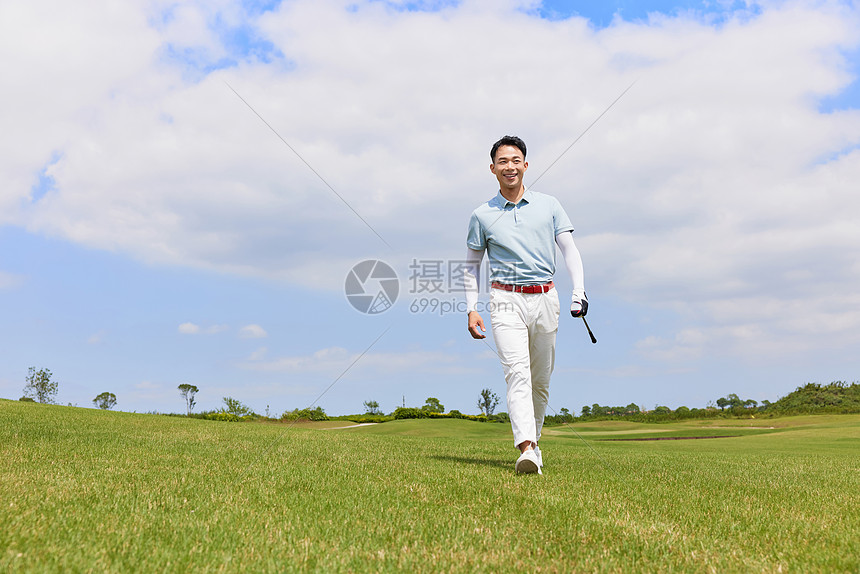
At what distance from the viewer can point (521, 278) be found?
21.9 ft

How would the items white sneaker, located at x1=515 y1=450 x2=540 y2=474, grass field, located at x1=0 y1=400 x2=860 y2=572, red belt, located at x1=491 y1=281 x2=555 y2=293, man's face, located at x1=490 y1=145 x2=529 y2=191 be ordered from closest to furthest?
grass field, located at x1=0 y1=400 x2=860 y2=572
white sneaker, located at x1=515 y1=450 x2=540 y2=474
red belt, located at x1=491 y1=281 x2=555 y2=293
man's face, located at x1=490 y1=145 x2=529 y2=191

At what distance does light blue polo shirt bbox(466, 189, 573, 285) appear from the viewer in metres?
6.70

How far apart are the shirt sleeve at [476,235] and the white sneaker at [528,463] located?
A: 8.10ft

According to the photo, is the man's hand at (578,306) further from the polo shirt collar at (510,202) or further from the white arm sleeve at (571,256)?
the polo shirt collar at (510,202)

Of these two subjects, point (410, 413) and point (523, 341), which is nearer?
point (523, 341)

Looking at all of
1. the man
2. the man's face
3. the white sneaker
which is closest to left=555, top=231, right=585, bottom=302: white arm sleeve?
the man

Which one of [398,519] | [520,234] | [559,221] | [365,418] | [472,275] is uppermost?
[559,221]

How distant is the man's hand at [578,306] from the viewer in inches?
261

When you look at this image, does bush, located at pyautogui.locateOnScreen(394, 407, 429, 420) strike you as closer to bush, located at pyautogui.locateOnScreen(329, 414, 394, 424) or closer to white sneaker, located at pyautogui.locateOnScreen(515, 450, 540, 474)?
bush, located at pyautogui.locateOnScreen(329, 414, 394, 424)

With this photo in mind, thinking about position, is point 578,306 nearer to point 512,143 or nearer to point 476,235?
point 476,235

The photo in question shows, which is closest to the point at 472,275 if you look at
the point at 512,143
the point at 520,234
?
the point at 520,234

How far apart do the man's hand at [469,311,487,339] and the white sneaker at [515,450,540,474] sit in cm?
137

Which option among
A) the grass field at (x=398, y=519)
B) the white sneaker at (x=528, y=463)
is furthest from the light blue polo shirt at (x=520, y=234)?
the grass field at (x=398, y=519)

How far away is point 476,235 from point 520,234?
566 millimetres
